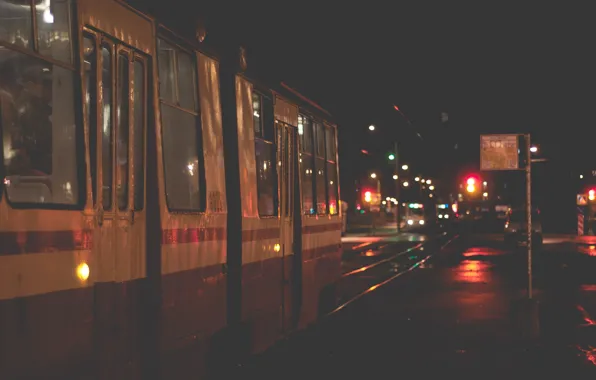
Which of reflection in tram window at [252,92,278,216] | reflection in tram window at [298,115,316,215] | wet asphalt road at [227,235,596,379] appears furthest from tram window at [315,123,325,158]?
wet asphalt road at [227,235,596,379]

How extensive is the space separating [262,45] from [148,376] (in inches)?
186

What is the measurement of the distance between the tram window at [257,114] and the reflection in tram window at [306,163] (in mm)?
1718

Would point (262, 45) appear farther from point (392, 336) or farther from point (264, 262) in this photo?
point (392, 336)

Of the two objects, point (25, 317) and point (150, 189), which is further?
point (150, 189)

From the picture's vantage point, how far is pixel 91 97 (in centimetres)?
580

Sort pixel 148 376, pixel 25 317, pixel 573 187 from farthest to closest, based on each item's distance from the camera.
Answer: pixel 573 187 < pixel 148 376 < pixel 25 317

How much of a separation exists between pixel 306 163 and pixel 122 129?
5.83 meters

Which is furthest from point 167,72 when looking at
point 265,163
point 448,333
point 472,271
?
point 472,271

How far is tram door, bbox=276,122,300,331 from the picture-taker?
10.7m

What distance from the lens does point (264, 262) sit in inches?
386

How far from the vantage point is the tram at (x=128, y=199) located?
4965mm

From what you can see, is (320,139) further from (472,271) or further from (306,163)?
(472,271)

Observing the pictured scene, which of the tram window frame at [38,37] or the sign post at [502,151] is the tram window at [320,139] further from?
the tram window frame at [38,37]

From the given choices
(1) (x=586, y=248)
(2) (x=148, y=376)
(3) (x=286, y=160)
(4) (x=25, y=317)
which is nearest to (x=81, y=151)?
(4) (x=25, y=317)
